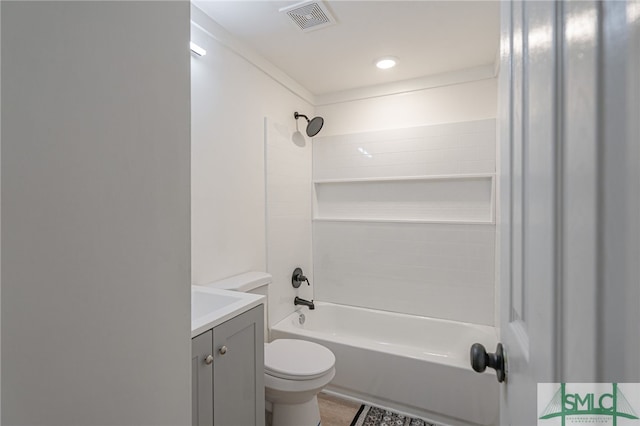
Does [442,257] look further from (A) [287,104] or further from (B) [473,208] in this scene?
(A) [287,104]

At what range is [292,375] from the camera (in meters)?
1.58

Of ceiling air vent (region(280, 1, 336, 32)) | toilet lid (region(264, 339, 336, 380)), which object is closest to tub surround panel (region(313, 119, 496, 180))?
ceiling air vent (region(280, 1, 336, 32))

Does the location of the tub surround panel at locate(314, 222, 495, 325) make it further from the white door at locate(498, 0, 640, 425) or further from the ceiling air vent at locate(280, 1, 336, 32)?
the white door at locate(498, 0, 640, 425)

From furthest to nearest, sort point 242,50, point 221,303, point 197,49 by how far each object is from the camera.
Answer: point 242,50, point 197,49, point 221,303

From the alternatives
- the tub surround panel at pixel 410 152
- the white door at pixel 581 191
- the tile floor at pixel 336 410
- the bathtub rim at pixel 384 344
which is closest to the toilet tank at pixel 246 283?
the bathtub rim at pixel 384 344

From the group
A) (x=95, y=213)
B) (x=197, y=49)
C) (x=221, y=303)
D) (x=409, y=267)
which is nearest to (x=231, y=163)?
(x=197, y=49)

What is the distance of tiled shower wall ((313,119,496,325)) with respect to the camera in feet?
7.97

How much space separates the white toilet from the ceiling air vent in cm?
168

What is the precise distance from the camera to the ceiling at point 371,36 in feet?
5.63

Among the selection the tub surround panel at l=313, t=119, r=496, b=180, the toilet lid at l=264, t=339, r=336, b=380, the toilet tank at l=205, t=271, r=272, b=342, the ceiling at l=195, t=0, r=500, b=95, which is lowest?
the toilet lid at l=264, t=339, r=336, b=380

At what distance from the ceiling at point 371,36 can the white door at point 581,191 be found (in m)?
1.61

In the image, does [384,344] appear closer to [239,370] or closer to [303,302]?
[303,302]

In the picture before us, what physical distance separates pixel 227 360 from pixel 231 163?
1283 mm

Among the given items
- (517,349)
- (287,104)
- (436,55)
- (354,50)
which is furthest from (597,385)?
(287,104)
